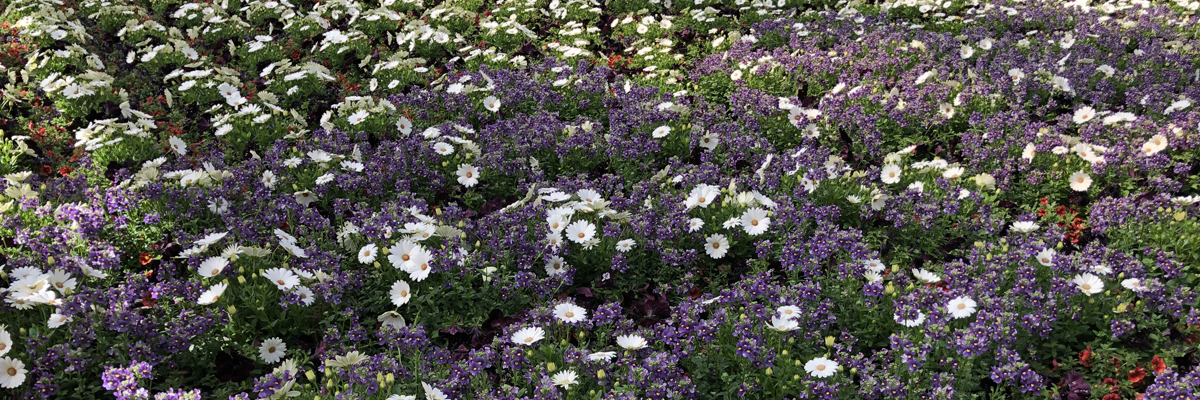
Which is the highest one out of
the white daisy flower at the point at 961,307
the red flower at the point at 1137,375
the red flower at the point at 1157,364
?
the white daisy flower at the point at 961,307

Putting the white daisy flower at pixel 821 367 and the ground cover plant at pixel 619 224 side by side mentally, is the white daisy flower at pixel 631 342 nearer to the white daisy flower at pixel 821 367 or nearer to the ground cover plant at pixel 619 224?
the ground cover plant at pixel 619 224

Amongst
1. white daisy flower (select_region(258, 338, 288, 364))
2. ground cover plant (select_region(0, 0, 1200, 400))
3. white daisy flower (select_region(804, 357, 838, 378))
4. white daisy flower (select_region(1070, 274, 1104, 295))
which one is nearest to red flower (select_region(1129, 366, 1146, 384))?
ground cover plant (select_region(0, 0, 1200, 400))

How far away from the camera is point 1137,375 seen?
10.4ft

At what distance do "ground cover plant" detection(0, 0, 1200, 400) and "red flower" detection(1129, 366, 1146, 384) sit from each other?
0.01 m

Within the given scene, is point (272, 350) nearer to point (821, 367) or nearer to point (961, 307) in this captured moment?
point (821, 367)

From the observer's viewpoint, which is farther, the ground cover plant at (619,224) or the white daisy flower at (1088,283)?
the white daisy flower at (1088,283)

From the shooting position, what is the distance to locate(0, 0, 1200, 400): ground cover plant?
3201mm

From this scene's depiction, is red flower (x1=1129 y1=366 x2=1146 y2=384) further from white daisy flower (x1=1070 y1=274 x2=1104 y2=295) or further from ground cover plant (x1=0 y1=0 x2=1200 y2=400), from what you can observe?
white daisy flower (x1=1070 y1=274 x2=1104 y2=295)

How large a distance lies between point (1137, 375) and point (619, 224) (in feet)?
8.51

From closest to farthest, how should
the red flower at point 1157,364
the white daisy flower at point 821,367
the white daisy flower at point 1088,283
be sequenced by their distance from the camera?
the white daisy flower at point 821,367 < the red flower at point 1157,364 < the white daisy flower at point 1088,283

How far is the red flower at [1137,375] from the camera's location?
10.4 ft

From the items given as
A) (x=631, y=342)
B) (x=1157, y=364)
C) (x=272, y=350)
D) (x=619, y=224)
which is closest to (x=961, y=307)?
(x=1157, y=364)

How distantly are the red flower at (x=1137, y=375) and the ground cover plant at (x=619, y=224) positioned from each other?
1cm

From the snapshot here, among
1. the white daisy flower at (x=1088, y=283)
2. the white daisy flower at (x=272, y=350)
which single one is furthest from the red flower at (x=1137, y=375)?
the white daisy flower at (x=272, y=350)
